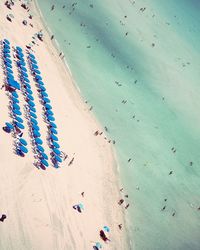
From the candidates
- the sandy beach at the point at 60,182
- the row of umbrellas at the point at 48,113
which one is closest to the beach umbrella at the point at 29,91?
the sandy beach at the point at 60,182

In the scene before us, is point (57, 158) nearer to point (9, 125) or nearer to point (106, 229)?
point (9, 125)

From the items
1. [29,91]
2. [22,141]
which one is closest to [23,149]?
[22,141]

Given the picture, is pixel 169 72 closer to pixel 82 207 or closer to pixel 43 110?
pixel 43 110

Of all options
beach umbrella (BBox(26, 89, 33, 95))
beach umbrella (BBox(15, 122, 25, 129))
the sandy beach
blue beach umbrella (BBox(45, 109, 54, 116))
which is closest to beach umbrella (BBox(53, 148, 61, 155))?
the sandy beach

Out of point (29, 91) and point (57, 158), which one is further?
point (29, 91)

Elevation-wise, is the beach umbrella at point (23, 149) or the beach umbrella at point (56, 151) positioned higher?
the beach umbrella at point (56, 151)

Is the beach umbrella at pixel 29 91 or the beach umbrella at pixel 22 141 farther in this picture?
the beach umbrella at pixel 29 91

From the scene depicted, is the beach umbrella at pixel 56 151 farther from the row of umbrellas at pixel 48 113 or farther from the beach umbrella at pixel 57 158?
the beach umbrella at pixel 57 158
